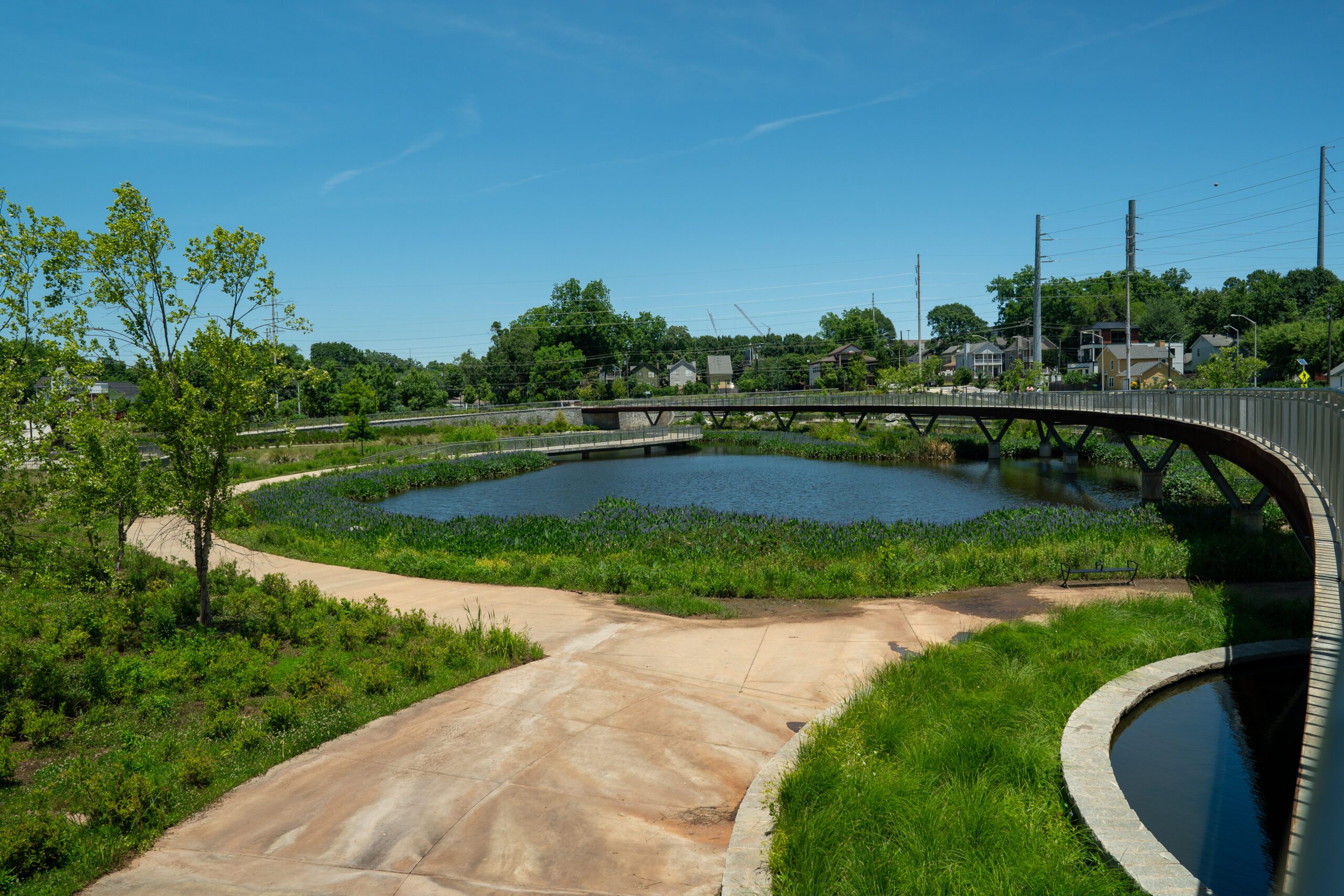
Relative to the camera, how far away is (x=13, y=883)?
24.8 ft

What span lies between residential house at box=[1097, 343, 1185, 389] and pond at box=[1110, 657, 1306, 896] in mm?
82086

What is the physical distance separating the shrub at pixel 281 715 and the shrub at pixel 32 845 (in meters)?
2.82

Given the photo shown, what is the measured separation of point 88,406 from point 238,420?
98.9 inches

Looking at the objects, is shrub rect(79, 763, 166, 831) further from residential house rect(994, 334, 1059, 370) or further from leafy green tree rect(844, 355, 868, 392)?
residential house rect(994, 334, 1059, 370)

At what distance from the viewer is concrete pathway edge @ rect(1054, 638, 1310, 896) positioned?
6.86 meters

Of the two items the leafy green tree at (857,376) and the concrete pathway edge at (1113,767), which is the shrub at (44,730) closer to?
the concrete pathway edge at (1113,767)

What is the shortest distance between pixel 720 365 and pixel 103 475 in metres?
133

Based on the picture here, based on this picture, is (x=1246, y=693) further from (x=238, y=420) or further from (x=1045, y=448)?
(x=1045, y=448)

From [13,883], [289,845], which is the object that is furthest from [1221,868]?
[13,883]

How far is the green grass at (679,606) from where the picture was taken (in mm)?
16875

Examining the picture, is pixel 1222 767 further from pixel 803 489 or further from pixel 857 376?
pixel 857 376

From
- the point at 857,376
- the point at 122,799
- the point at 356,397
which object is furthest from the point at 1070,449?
the point at 857,376

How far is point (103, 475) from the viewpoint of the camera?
14.7 metres

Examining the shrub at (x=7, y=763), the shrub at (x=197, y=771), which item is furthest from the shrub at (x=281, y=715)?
the shrub at (x=7, y=763)
